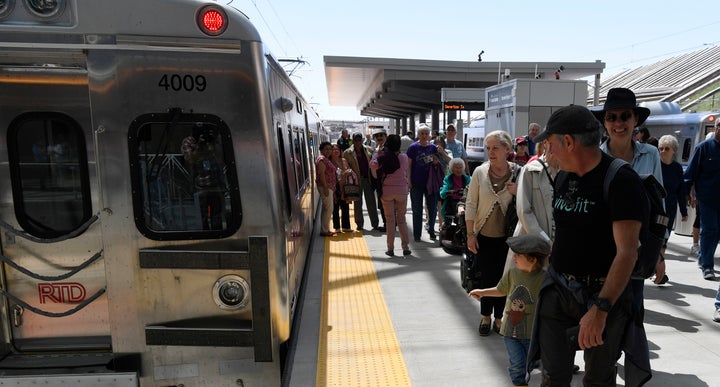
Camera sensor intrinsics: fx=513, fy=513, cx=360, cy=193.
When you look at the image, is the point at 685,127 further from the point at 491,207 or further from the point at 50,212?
the point at 50,212

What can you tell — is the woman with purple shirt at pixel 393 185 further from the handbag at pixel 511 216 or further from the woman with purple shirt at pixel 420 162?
the handbag at pixel 511 216

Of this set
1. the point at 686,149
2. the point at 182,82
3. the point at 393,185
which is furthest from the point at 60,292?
the point at 686,149

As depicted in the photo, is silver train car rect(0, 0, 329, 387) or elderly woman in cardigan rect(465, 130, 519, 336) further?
elderly woman in cardigan rect(465, 130, 519, 336)

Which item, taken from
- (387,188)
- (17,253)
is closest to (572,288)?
(17,253)

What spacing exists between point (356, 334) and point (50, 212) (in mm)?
2591

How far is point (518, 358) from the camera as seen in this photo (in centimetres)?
333

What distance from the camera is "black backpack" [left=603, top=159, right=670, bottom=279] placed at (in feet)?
7.53

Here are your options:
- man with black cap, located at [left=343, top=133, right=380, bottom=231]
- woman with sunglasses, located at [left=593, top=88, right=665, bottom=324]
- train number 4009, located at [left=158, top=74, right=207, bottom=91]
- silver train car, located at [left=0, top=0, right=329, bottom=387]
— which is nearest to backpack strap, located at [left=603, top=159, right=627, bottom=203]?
woman with sunglasses, located at [left=593, top=88, right=665, bottom=324]

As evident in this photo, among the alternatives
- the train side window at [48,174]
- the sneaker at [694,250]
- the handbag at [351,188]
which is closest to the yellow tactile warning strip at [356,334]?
the handbag at [351,188]

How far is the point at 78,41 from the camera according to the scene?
2826 mm

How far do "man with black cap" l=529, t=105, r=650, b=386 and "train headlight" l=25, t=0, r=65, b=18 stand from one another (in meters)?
2.64

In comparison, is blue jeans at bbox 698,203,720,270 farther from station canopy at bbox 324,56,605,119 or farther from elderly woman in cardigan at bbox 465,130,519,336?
station canopy at bbox 324,56,605,119

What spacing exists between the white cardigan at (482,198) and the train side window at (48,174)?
2.87 metres

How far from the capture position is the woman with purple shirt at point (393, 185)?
7.18m
